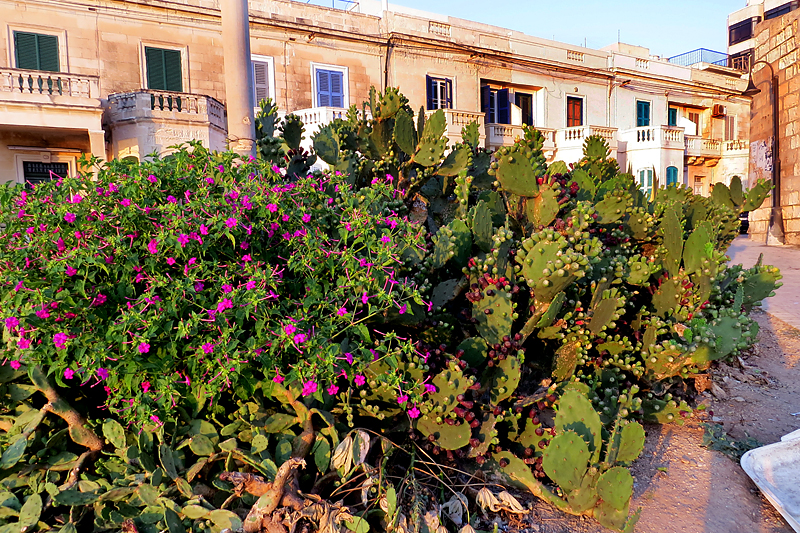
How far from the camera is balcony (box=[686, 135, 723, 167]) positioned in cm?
2327

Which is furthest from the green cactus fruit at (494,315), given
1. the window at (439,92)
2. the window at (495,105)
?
the window at (495,105)

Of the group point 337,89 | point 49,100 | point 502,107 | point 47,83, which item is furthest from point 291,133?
point 502,107

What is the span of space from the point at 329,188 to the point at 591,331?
70.3 inches

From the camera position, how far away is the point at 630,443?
87.0 inches

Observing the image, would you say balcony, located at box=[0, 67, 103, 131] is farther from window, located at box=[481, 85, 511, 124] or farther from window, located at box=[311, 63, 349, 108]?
window, located at box=[481, 85, 511, 124]

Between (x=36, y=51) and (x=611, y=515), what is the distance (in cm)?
1605

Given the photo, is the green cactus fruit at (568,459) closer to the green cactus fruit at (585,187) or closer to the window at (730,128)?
the green cactus fruit at (585,187)

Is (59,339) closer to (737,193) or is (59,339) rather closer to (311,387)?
(311,387)

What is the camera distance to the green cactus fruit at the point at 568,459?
2.13 meters

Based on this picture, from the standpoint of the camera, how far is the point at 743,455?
2.76 metres

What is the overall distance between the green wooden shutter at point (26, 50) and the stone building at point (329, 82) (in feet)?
0.08

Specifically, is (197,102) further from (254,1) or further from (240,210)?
(240,210)

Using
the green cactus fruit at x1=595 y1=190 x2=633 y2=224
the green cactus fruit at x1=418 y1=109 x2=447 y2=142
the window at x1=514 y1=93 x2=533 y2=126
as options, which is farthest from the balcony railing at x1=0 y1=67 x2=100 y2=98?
the window at x1=514 y1=93 x2=533 y2=126

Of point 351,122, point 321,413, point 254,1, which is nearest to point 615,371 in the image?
point 321,413
